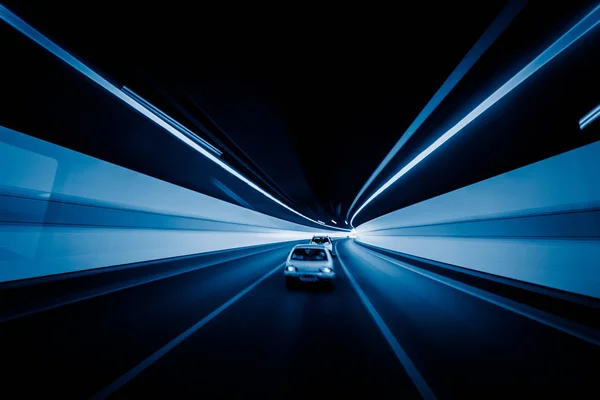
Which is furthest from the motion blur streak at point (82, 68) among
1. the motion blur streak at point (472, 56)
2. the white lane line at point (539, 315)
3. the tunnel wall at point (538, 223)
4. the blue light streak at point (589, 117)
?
the tunnel wall at point (538, 223)

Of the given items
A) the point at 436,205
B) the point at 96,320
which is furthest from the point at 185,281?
the point at 436,205

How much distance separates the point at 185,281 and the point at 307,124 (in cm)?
770

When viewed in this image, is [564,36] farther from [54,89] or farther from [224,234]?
[224,234]

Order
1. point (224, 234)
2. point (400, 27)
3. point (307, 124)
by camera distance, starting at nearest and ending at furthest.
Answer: point (400, 27) → point (307, 124) → point (224, 234)

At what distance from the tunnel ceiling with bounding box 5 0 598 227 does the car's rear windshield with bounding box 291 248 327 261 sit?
427cm

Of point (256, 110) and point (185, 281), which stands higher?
point (256, 110)

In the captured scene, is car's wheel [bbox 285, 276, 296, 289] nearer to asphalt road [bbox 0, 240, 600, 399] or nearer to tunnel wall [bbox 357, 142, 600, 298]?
asphalt road [bbox 0, 240, 600, 399]

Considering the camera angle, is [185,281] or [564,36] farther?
[185,281]

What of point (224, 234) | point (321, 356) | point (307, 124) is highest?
point (307, 124)

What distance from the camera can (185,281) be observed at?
894 cm

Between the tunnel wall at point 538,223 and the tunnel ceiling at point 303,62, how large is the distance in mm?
884

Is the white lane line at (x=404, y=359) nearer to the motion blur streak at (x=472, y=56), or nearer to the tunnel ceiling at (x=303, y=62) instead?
the tunnel ceiling at (x=303, y=62)

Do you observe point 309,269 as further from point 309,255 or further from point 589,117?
point 589,117

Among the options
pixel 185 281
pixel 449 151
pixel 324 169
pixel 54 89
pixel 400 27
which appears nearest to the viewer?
pixel 400 27
